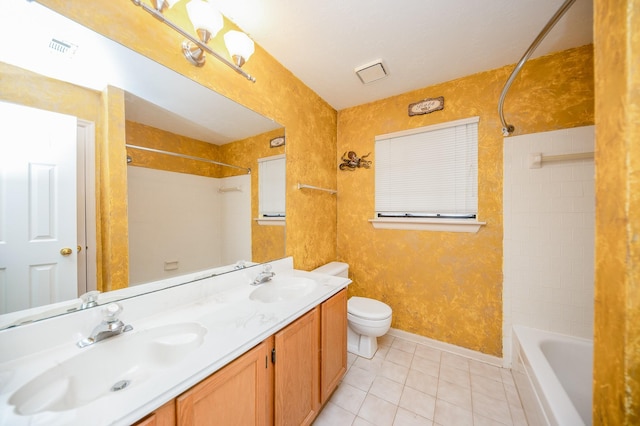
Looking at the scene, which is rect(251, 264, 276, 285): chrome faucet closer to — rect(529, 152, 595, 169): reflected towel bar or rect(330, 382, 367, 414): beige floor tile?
rect(330, 382, 367, 414): beige floor tile

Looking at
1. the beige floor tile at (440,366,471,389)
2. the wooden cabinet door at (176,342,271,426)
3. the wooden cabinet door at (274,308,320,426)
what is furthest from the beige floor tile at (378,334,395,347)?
the wooden cabinet door at (176,342,271,426)

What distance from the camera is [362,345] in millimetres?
1868

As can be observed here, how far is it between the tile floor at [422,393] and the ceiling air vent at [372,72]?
2.42 meters

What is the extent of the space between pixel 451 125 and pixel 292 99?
1405 millimetres

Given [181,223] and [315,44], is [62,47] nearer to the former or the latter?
[181,223]

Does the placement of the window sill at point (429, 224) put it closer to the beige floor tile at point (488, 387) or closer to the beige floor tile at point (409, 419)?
the beige floor tile at point (488, 387)

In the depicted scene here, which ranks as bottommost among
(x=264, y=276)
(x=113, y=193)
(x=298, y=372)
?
(x=298, y=372)

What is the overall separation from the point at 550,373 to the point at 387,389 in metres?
0.94

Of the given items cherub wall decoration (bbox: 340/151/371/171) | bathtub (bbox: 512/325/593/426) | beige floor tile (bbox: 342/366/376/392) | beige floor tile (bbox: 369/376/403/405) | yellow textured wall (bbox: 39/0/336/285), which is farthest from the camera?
cherub wall decoration (bbox: 340/151/371/171)

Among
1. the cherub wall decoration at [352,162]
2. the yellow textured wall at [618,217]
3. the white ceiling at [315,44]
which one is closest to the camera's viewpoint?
the yellow textured wall at [618,217]

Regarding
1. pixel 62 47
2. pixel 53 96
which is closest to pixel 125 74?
pixel 62 47

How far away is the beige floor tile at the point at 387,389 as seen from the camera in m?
1.44

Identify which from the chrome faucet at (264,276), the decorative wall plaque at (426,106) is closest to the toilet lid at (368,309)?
the chrome faucet at (264,276)

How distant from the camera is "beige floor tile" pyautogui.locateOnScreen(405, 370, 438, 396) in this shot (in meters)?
1.51
